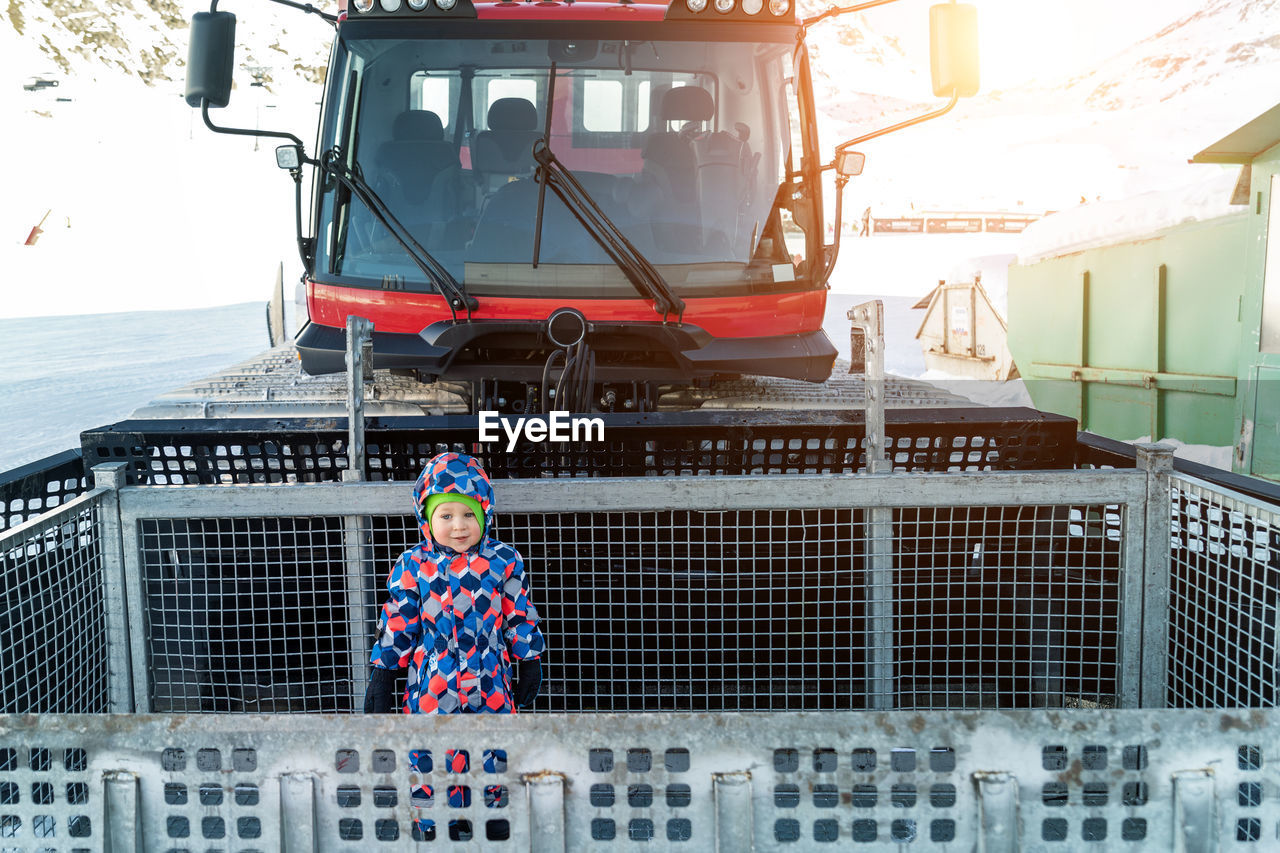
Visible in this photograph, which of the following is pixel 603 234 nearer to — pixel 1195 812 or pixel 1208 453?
pixel 1195 812

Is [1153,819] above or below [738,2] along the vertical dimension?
below

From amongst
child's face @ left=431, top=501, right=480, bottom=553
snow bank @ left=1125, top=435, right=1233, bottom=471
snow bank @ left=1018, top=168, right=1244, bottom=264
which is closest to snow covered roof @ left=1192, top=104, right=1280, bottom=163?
snow bank @ left=1018, top=168, right=1244, bottom=264

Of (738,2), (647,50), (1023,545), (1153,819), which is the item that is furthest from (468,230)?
(1153,819)

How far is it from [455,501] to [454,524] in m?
0.06

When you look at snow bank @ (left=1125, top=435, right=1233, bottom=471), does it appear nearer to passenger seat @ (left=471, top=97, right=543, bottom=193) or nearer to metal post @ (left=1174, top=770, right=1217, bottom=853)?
passenger seat @ (left=471, top=97, right=543, bottom=193)

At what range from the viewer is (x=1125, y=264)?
8531mm

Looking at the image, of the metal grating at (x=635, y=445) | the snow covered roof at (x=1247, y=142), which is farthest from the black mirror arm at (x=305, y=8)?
the snow covered roof at (x=1247, y=142)

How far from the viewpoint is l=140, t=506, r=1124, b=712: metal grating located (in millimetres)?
3246

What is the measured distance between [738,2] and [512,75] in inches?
42.7

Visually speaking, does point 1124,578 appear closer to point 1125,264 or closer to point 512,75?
point 512,75

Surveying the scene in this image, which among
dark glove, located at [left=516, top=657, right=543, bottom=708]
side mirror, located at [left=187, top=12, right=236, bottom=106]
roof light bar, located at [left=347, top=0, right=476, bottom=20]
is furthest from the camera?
roof light bar, located at [left=347, top=0, right=476, bottom=20]

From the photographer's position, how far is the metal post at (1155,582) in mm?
3080

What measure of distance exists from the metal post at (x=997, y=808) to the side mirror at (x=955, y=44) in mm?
3306

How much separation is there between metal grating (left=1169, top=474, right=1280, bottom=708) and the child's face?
75.3 inches
